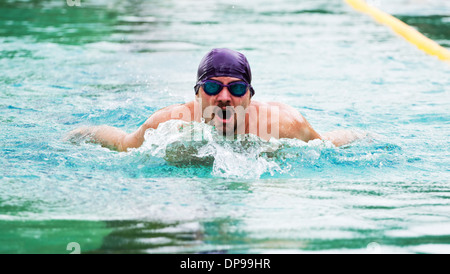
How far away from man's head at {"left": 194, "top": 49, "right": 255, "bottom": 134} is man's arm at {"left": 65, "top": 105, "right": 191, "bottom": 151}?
261 mm

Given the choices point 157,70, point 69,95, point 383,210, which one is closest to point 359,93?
point 157,70

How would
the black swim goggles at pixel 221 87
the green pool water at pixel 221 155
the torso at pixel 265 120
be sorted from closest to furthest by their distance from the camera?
1. the green pool water at pixel 221 155
2. the black swim goggles at pixel 221 87
3. the torso at pixel 265 120

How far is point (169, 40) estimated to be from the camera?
11.3 metres

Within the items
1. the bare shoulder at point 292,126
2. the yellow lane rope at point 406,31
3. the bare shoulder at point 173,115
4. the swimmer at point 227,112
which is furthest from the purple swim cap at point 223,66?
the yellow lane rope at point 406,31

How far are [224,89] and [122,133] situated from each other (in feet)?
3.61

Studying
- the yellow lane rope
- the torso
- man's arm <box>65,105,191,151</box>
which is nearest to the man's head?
the torso

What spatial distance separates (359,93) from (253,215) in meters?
4.48

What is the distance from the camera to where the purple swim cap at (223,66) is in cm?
510

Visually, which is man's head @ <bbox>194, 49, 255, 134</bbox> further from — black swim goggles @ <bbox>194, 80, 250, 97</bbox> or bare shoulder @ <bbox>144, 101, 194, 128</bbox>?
bare shoulder @ <bbox>144, 101, 194, 128</bbox>

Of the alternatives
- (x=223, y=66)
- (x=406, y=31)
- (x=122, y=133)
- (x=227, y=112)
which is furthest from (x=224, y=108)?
(x=406, y=31)

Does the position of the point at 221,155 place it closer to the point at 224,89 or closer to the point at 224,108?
the point at 224,108

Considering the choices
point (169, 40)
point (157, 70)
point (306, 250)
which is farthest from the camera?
point (169, 40)

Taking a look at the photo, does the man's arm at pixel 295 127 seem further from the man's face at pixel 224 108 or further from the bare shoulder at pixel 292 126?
the man's face at pixel 224 108

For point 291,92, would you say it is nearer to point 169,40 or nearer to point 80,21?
point 169,40
